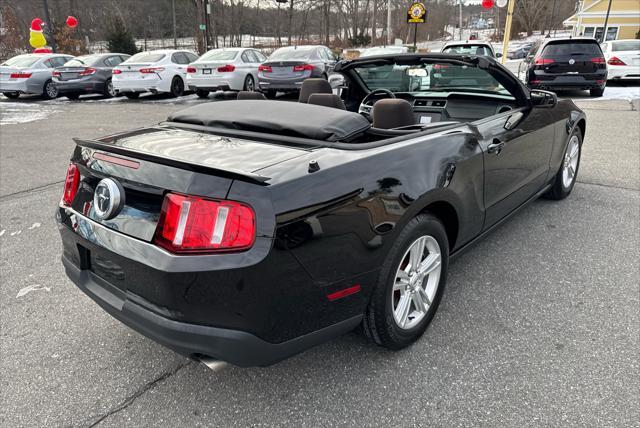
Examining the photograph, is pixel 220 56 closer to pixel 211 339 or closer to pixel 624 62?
pixel 624 62

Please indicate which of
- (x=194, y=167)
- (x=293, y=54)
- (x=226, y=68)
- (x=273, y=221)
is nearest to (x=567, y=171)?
(x=273, y=221)

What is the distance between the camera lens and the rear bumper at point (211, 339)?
68.4 inches

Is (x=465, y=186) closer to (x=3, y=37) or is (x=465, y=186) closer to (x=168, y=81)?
(x=168, y=81)

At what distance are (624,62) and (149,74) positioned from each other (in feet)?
49.1

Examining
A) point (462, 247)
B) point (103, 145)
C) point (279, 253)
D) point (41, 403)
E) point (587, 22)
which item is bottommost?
point (41, 403)

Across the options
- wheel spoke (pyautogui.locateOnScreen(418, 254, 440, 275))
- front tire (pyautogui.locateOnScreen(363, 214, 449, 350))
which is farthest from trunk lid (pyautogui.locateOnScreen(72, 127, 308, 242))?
wheel spoke (pyautogui.locateOnScreen(418, 254, 440, 275))

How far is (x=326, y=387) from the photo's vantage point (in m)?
2.21

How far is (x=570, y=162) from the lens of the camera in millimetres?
4684

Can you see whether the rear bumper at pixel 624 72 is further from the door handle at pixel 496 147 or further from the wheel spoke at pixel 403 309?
the wheel spoke at pixel 403 309

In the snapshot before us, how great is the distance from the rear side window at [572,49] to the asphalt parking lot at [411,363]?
10.1m

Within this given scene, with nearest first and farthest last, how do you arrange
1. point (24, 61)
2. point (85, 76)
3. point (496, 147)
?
point (496, 147), point (85, 76), point (24, 61)

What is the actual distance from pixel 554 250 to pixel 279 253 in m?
2.75

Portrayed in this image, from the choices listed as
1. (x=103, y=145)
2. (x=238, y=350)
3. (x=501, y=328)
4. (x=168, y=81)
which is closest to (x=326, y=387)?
(x=238, y=350)

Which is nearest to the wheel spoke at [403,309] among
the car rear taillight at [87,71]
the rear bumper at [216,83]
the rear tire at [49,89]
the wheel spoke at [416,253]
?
the wheel spoke at [416,253]
